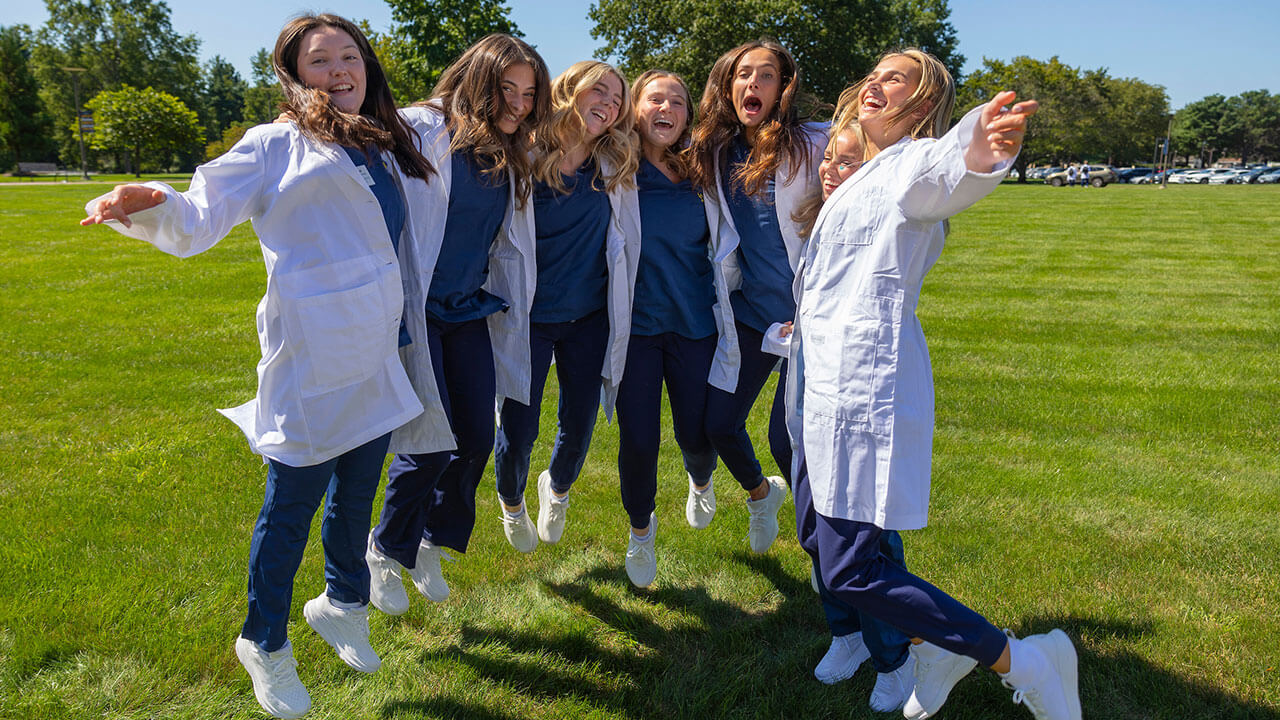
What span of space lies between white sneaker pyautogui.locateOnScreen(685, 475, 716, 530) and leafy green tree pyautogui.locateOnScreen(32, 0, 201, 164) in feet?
248

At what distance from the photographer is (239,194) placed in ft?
8.05

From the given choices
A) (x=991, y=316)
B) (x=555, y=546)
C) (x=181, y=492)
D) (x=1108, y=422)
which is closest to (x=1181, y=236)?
(x=991, y=316)

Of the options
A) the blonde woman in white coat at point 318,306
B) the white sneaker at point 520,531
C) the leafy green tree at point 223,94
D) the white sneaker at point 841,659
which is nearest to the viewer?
the blonde woman in white coat at point 318,306

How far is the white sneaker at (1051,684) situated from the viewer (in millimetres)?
2574

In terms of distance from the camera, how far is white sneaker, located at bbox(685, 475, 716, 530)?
4191 mm

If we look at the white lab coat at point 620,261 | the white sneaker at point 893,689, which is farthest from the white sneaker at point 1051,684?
the white lab coat at point 620,261

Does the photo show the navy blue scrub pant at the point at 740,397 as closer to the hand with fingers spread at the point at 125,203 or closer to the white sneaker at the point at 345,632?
the white sneaker at the point at 345,632

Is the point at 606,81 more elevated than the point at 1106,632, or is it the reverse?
the point at 606,81

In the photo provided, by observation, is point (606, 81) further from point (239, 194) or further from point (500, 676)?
point (500, 676)

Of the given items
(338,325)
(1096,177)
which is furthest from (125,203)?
(1096,177)

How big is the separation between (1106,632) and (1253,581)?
38.0 inches

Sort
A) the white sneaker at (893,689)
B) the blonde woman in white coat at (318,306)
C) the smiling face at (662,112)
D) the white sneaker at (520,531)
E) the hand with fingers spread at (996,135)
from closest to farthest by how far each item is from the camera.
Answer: the hand with fingers spread at (996,135) < the blonde woman in white coat at (318,306) < the white sneaker at (893,689) < the smiling face at (662,112) < the white sneaker at (520,531)

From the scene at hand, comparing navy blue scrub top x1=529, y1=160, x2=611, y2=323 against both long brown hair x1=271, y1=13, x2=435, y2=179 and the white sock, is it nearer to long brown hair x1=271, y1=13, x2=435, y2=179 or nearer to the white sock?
long brown hair x1=271, y1=13, x2=435, y2=179

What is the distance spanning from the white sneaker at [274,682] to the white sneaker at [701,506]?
79.9 inches
